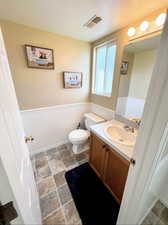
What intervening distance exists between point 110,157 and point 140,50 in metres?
1.48

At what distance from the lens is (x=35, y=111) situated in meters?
1.86

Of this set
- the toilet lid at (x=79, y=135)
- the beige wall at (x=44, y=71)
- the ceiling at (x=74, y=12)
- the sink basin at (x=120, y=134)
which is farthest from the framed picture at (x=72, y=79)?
the sink basin at (x=120, y=134)

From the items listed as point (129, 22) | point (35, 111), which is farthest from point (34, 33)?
point (129, 22)

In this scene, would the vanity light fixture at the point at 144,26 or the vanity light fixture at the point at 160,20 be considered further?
the vanity light fixture at the point at 144,26

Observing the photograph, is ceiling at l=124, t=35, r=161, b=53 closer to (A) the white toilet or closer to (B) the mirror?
(B) the mirror

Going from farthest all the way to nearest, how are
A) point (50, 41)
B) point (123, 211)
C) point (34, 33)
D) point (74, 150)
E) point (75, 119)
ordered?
point (75, 119) < point (74, 150) < point (50, 41) < point (34, 33) < point (123, 211)

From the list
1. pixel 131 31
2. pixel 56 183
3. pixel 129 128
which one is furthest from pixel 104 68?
pixel 56 183

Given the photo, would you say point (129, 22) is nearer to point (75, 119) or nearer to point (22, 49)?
point (22, 49)

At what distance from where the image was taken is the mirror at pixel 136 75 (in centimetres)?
123

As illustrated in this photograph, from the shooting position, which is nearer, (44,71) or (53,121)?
(44,71)

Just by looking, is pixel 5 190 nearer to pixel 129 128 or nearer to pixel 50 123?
pixel 129 128

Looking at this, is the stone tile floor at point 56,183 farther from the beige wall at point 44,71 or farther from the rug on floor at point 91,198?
the beige wall at point 44,71

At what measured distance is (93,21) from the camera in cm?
132

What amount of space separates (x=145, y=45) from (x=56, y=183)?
7.65 feet
